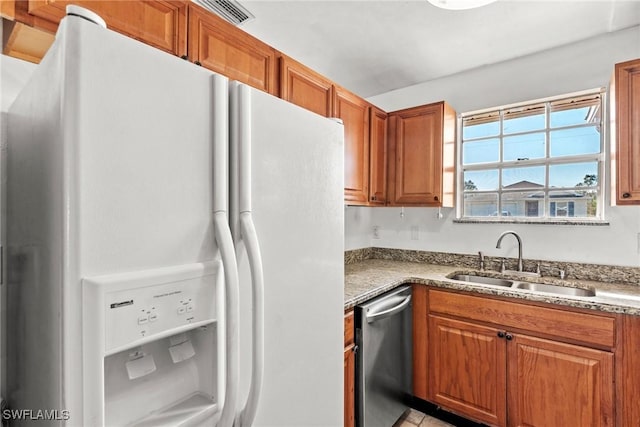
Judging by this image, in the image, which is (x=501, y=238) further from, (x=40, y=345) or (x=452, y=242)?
(x=40, y=345)

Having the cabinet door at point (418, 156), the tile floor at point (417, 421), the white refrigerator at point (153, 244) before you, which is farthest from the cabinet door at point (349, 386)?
the cabinet door at point (418, 156)

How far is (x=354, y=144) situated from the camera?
2.27 metres

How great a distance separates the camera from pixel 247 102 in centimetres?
78

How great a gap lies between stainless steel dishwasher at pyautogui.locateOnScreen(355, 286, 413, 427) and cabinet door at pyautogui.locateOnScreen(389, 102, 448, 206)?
82 centimetres

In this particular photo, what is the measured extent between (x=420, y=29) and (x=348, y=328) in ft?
6.27

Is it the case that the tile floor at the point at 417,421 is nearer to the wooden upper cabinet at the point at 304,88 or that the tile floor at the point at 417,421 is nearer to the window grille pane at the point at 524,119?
the wooden upper cabinet at the point at 304,88

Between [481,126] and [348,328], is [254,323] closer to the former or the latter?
[348,328]

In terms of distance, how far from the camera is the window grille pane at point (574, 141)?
2.22m

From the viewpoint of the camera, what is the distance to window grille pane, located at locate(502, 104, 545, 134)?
242 centimetres

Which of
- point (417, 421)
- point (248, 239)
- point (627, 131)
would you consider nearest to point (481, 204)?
point (627, 131)

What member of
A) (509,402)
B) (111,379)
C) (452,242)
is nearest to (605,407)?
(509,402)

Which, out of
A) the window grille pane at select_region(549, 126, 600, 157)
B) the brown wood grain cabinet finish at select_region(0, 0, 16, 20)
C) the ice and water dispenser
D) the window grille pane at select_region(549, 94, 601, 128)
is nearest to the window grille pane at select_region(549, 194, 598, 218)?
the window grille pane at select_region(549, 126, 600, 157)

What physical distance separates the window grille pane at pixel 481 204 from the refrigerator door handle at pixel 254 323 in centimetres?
242

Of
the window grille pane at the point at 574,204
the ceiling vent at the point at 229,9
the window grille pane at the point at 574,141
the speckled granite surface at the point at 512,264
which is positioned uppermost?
the ceiling vent at the point at 229,9
